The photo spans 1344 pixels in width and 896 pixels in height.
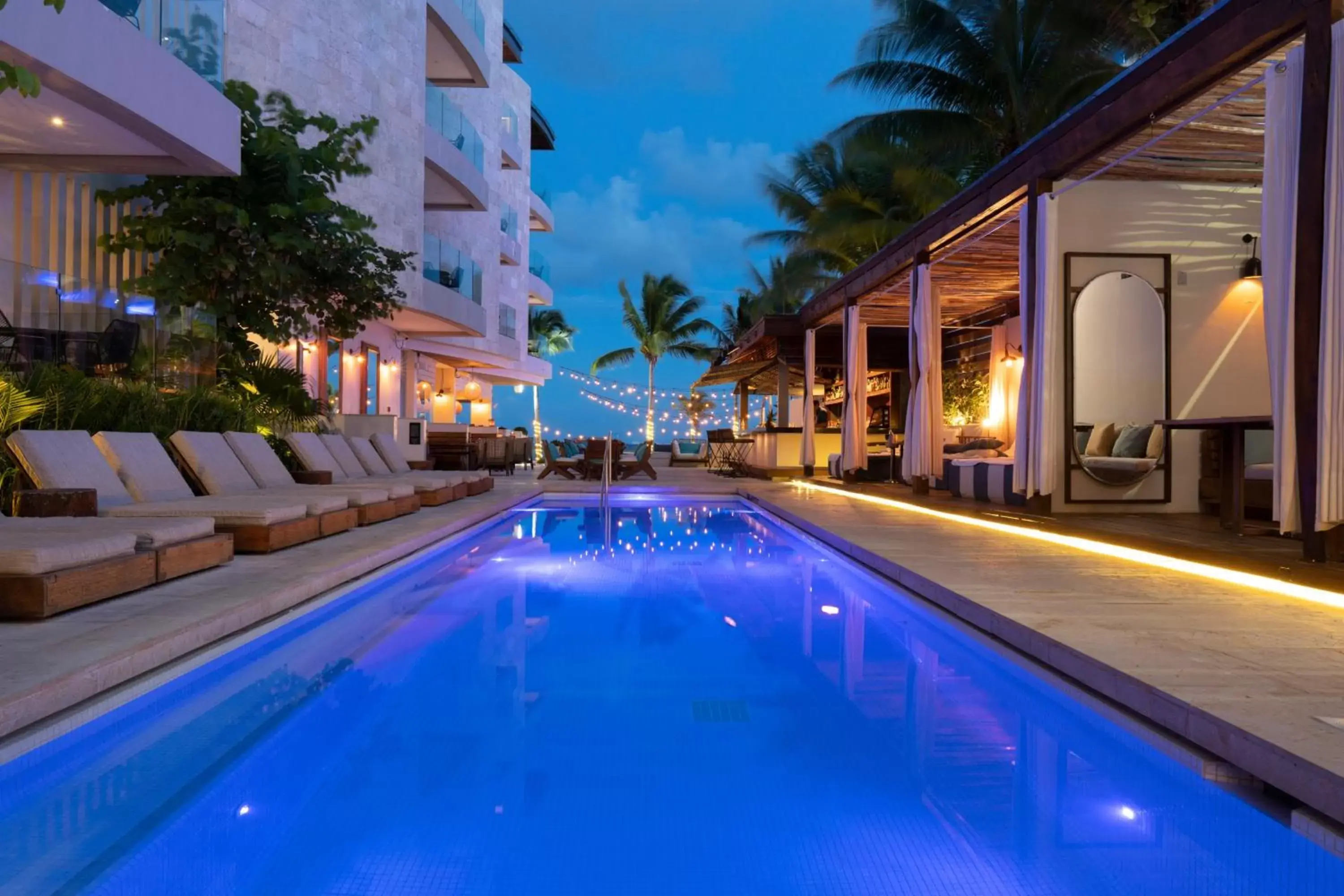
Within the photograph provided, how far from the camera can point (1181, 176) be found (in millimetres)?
7789

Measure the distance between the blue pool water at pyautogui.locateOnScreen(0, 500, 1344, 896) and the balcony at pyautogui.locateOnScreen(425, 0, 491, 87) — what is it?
15.4 m

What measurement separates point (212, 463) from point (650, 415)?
26.0m

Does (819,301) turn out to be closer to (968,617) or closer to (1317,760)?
(968,617)

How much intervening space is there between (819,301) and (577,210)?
8780 cm

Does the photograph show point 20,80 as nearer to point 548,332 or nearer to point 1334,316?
point 1334,316

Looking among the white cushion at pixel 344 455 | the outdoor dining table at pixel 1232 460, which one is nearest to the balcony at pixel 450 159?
the white cushion at pixel 344 455

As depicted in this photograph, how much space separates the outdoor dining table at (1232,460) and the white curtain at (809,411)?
8599 millimetres

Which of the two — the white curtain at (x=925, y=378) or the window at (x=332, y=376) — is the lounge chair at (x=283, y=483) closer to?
the white curtain at (x=925, y=378)

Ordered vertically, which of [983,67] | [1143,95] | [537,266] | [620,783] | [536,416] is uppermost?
[983,67]

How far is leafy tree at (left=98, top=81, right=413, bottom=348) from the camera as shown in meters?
9.19

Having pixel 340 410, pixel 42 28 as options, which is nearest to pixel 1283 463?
pixel 42 28

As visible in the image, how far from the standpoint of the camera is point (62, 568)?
3.53 metres

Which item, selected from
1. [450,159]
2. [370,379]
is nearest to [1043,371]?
[450,159]

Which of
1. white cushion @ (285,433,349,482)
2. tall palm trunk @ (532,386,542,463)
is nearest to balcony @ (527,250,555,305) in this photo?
tall palm trunk @ (532,386,542,463)
